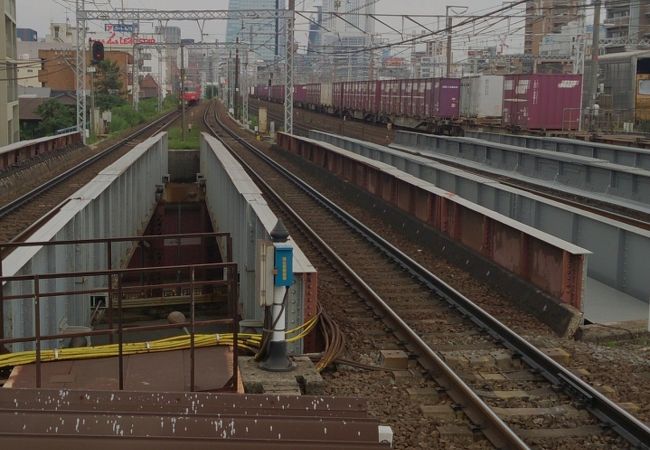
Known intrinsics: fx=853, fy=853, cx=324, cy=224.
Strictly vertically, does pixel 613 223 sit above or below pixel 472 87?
below

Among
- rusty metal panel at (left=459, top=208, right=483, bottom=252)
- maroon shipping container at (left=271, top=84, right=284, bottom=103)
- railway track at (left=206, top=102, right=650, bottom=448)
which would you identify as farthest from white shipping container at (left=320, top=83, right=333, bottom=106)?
railway track at (left=206, top=102, right=650, bottom=448)

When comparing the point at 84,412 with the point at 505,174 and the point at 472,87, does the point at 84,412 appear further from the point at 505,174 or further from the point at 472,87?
the point at 472,87

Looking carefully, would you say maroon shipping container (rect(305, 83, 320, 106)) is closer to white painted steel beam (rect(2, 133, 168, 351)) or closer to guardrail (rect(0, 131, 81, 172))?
guardrail (rect(0, 131, 81, 172))

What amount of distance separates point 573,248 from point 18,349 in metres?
5.83

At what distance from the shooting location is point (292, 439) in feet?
12.1

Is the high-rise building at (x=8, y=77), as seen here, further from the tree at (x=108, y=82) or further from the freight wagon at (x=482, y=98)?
the tree at (x=108, y=82)

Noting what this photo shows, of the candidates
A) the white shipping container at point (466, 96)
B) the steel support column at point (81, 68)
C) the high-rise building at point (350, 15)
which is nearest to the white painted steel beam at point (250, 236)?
the high-rise building at point (350, 15)

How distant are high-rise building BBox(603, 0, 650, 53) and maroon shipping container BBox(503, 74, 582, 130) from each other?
2807 cm

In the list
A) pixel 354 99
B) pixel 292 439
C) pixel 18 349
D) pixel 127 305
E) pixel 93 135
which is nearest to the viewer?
pixel 292 439

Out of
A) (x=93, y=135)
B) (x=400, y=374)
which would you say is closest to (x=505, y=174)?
(x=400, y=374)

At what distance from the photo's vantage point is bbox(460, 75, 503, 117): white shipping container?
41.2m

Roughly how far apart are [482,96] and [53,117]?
113ft

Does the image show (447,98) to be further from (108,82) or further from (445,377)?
(108,82)

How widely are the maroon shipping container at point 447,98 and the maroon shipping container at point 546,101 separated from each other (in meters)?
4.42
